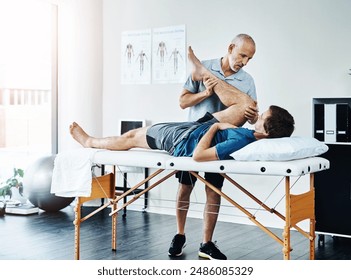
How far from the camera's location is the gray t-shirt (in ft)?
12.0

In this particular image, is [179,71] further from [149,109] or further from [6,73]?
[6,73]

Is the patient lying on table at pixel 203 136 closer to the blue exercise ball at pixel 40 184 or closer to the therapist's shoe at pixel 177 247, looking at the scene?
the therapist's shoe at pixel 177 247

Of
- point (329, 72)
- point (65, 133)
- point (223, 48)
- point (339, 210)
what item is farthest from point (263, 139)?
point (65, 133)

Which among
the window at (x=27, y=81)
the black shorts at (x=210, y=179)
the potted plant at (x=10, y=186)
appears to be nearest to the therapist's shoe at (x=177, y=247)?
the black shorts at (x=210, y=179)

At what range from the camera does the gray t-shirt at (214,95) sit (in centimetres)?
366

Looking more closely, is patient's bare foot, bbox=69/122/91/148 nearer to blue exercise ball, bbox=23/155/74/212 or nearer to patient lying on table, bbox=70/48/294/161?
patient lying on table, bbox=70/48/294/161

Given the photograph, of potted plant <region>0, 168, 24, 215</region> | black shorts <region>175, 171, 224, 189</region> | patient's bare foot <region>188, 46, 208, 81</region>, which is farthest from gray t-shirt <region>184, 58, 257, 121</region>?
potted plant <region>0, 168, 24, 215</region>

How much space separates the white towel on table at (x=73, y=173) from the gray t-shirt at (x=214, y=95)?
2.90 feet

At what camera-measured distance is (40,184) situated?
4.57m

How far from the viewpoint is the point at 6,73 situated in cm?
504

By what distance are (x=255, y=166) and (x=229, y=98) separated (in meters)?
1.03

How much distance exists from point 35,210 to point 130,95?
1323 millimetres

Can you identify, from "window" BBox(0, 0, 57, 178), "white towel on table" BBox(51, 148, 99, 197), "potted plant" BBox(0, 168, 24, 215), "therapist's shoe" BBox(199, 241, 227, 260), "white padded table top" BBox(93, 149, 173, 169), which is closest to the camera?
"white padded table top" BBox(93, 149, 173, 169)

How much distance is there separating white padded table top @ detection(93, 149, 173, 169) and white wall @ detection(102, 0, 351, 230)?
0.76 meters
